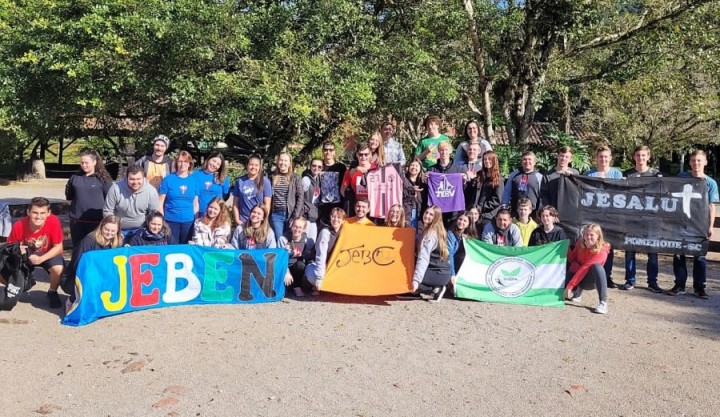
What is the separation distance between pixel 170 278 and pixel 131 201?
3.37 feet

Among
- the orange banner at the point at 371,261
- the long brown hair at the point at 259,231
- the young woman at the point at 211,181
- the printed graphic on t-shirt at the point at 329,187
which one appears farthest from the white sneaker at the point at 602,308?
the young woman at the point at 211,181

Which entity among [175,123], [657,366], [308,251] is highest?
[175,123]

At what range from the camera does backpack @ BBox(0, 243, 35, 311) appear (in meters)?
6.83

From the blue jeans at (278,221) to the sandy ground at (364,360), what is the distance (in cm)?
106

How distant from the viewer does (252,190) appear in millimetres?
8172

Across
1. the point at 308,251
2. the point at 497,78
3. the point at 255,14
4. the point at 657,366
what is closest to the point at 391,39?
the point at 255,14

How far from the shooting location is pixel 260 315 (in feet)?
23.0

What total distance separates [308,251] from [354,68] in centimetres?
338

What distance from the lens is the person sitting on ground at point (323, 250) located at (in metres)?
7.70

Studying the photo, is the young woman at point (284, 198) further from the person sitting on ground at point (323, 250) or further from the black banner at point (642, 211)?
the black banner at point (642, 211)

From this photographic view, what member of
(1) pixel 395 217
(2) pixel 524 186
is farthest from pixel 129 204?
(2) pixel 524 186

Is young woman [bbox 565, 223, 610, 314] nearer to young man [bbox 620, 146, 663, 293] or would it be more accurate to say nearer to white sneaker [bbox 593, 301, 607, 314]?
white sneaker [bbox 593, 301, 607, 314]

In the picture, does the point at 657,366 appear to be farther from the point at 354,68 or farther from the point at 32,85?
the point at 32,85

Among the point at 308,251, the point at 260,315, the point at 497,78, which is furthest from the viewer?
the point at 497,78
